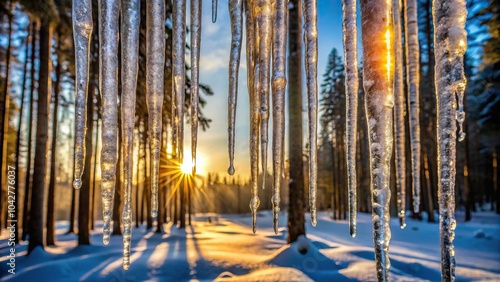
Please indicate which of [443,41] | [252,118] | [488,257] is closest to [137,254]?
[252,118]

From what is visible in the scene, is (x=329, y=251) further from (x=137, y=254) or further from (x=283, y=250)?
(x=137, y=254)

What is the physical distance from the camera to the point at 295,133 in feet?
27.7

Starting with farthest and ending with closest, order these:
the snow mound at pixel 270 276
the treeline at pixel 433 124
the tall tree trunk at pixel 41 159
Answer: the treeline at pixel 433 124
the tall tree trunk at pixel 41 159
the snow mound at pixel 270 276

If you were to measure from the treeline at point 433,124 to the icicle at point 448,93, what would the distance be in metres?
12.1

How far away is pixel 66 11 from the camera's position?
9414mm

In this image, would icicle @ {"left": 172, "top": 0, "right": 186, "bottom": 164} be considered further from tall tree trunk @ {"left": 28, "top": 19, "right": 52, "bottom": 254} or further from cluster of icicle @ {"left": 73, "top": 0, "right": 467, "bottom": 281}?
tall tree trunk @ {"left": 28, "top": 19, "right": 52, "bottom": 254}

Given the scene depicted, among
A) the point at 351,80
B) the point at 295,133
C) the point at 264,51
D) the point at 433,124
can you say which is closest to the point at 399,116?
the point at 351,80

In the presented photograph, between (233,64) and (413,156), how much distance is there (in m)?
1.22

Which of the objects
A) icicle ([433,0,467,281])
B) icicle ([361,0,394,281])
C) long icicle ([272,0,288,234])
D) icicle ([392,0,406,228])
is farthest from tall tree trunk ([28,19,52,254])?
icicle ([433,0,467,281])

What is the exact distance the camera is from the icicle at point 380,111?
1.21 m

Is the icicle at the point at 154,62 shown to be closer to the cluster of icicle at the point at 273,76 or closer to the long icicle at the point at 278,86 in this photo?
the cluster of icicle at the point at 273,76

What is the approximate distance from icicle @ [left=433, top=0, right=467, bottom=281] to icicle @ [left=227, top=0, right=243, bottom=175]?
96 cm

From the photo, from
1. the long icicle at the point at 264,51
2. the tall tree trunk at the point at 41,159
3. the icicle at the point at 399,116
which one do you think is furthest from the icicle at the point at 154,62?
the tall tree trunk at the point at 41,159

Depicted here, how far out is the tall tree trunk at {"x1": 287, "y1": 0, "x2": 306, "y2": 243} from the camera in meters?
8.05
